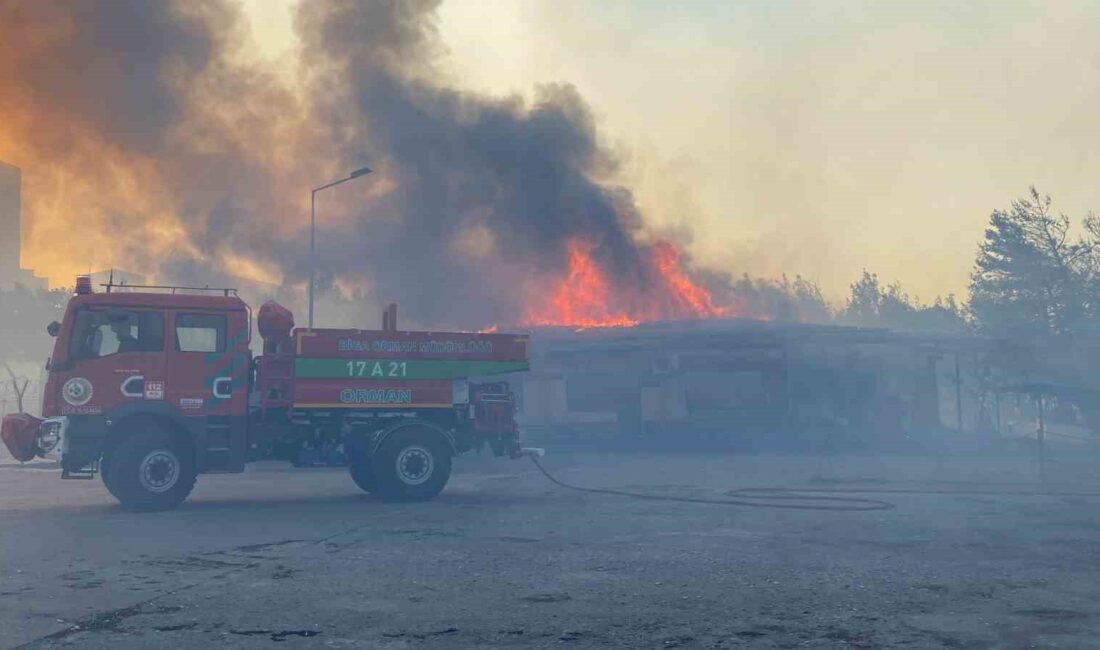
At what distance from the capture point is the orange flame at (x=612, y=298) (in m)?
40.6

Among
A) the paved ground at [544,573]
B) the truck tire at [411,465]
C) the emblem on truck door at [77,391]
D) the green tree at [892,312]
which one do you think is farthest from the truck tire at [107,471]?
the green tree at [892,312]

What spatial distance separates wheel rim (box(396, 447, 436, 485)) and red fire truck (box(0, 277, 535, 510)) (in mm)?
22

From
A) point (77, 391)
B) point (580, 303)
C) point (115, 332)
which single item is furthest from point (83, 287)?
point (580, 303)

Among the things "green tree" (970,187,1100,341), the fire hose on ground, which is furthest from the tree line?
the fire hose on ground

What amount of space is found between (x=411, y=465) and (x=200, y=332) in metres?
4.18

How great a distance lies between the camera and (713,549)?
451 inches

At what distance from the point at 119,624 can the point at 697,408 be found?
90.0 ft

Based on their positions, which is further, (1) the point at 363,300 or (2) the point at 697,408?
(1) the point at 363,300

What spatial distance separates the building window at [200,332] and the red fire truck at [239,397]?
0.6 inches

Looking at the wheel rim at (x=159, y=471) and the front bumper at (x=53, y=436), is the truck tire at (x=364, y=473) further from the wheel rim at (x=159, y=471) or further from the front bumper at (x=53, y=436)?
the front bumper at (x=53, y=436)

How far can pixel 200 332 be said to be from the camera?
15617 millimetres

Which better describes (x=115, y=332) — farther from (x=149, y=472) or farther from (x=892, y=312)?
(x=892, y=312)

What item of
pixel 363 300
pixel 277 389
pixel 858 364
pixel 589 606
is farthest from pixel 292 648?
pixel 363 300

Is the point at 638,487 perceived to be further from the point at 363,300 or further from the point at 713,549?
the point at 363,300
